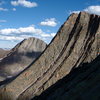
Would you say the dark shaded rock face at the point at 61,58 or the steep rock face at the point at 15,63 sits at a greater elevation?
the steep rock face at the point at 15,63

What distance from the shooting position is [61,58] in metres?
94.2

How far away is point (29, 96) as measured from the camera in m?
82.1

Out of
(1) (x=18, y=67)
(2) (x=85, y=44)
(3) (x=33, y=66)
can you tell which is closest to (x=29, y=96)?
(3) (x=33, y=66)

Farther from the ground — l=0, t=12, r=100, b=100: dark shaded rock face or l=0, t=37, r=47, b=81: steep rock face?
l=0, t=37, r=47, b=81: steep rock face

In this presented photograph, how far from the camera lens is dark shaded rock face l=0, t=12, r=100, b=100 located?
284ft

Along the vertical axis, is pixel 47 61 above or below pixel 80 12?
below

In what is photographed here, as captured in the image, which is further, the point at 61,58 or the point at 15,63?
the point at 15,63

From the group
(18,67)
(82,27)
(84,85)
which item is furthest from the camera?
(18,67)

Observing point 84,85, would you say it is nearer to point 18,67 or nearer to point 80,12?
point 80,12

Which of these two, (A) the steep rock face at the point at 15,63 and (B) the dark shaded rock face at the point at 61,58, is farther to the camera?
(A) the steep rock face at the point at 15,63

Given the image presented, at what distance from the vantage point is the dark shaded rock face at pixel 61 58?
284ft

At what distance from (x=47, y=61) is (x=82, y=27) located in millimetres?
17957

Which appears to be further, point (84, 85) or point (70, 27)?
point (70, 27)

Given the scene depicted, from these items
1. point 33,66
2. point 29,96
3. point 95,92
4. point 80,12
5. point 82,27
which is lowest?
point 95,92
